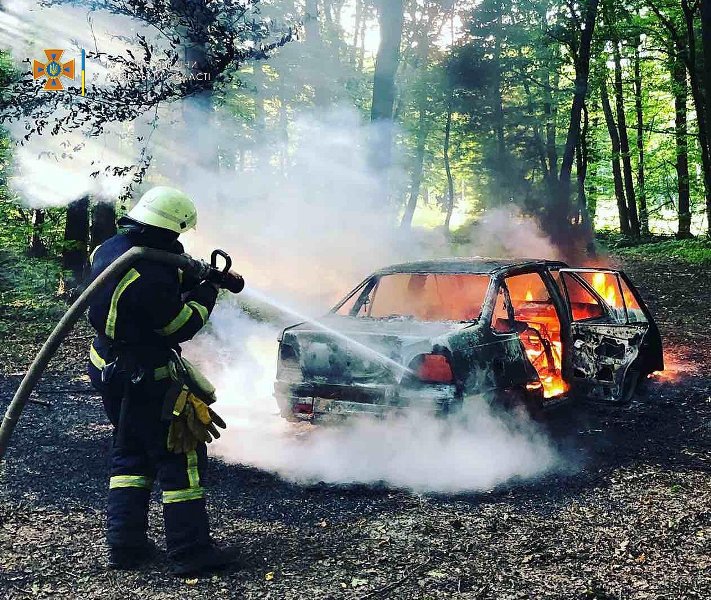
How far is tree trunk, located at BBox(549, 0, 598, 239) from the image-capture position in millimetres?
16077

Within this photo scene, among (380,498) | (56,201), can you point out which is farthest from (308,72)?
(380,498)

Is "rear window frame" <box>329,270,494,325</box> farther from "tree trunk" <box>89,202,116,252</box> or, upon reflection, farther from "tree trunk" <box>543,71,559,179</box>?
"tree trunk" <box>543,71,559,179</box>

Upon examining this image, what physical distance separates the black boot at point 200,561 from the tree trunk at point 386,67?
40.0 feet

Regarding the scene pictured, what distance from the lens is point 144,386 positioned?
146 inches

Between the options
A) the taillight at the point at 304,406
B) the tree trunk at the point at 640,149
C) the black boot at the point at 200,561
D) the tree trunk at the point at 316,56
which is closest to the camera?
the black boot at the point at 200,561

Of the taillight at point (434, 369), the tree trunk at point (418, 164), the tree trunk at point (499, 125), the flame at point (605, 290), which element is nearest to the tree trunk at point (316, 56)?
the tree trunk at point (418, 164)

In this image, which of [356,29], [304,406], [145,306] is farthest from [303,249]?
[356,29]

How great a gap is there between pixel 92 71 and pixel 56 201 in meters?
3.16

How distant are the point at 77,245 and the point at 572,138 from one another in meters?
11.1

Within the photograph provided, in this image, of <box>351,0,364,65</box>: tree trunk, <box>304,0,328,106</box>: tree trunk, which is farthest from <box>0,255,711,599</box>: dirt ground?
<box>351,0,364,65</box>: tree trunk

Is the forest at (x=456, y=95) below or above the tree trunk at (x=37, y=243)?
above

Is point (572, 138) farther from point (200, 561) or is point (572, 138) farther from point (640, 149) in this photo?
point (640, 149)

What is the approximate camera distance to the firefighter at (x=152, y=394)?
3.58 meters

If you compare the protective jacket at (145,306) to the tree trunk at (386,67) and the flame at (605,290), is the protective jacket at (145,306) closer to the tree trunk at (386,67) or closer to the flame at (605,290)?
the flame at (605,290)
